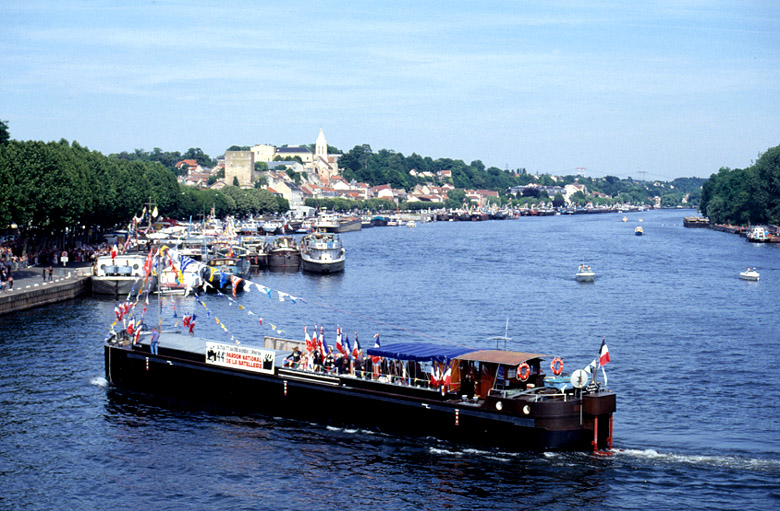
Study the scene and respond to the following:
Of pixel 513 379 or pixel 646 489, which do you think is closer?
pixel 646 489

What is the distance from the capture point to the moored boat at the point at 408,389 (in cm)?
3425

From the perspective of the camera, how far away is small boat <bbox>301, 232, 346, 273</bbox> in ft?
348

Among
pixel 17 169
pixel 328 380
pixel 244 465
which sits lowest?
pixel 244 465

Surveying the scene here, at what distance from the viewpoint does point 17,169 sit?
82.8m

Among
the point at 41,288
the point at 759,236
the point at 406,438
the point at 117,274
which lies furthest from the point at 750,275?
the point at 759,236

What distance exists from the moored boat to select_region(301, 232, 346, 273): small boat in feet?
197

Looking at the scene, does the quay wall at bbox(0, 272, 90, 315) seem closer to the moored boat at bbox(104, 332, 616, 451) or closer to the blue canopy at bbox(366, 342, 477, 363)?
the moored boat at bbox(104, 332, 616, 451)

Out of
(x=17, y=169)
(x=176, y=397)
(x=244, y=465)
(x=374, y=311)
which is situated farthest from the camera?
(x=17, y=169)

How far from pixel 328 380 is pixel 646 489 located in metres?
13.7

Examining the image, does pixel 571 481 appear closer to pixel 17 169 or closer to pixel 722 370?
pixel 722 370

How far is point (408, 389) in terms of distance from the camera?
3697cm

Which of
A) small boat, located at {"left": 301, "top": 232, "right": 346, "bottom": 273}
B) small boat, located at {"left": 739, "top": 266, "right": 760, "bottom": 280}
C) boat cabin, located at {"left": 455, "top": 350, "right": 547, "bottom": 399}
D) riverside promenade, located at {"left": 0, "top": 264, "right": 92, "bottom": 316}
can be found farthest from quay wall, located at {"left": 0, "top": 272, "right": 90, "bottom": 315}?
small boat, located at {"left": 739, "top": 266, "right": 760, "bottom": 280}

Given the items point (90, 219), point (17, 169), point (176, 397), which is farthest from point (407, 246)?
point (176, 397)

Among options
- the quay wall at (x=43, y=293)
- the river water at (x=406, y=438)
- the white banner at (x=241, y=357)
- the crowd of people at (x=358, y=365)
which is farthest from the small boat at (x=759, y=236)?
the white banner at (x=241, y=357)
